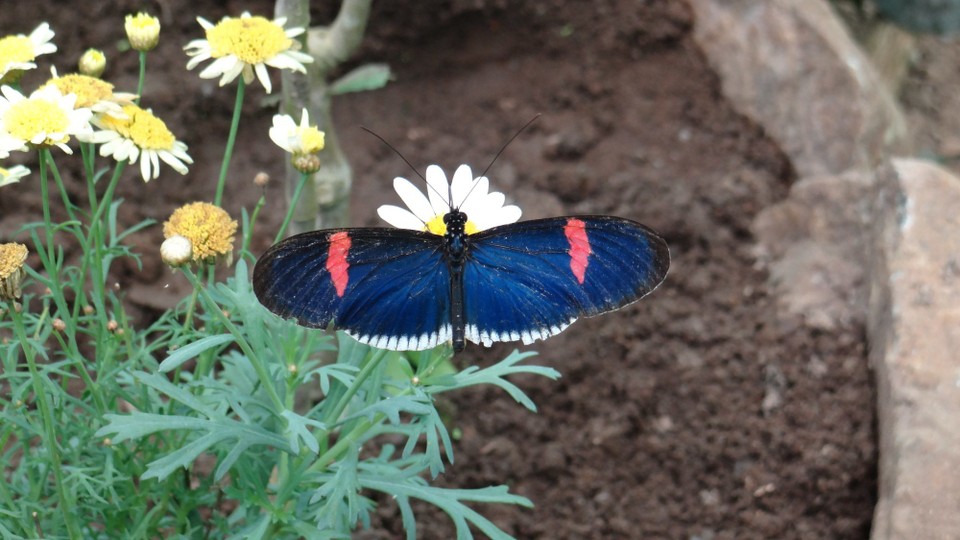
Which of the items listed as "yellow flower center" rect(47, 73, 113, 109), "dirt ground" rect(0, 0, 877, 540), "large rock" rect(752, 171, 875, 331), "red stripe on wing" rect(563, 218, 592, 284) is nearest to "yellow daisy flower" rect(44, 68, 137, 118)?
"yellow flower center" rect(47, 73, 113, 109)

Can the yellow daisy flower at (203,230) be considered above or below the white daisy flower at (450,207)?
above

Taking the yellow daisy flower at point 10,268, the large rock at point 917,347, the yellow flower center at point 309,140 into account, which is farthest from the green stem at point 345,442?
the large rock at point 917,347

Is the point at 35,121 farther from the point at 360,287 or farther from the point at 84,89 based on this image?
the point at 360,287

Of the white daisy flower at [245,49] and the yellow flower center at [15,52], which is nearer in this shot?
the yellow flower center at [15,52]

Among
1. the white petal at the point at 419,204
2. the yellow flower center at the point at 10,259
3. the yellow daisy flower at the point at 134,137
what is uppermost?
the yellow daisy flower at the point at 134,137

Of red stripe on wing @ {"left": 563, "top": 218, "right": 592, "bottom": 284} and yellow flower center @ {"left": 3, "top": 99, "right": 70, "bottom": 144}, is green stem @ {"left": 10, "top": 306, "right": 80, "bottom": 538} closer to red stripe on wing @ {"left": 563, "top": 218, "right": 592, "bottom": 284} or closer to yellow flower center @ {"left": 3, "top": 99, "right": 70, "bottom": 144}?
yellow flower center @ {"left": 3, "top": 99, "right": 70, "bottom": 144}

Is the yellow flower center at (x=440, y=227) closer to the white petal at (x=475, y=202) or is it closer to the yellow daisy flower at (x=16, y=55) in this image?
the white petal at (x=475, y=202)

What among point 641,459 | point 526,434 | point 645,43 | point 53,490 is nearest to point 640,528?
point 641,459

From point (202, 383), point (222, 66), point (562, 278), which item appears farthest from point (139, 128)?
point (562, 278)
